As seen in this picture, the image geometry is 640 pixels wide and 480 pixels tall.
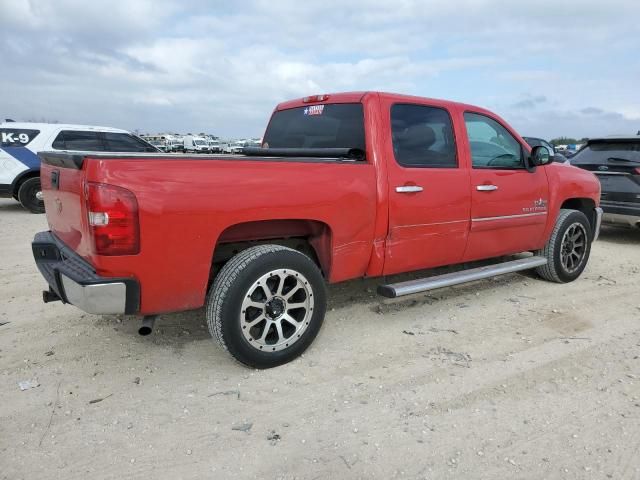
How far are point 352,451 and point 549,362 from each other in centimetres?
173

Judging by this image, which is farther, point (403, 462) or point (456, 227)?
point (456, 227)

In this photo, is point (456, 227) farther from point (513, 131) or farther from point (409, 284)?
point (513, 131)

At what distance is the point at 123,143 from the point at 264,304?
8647mm

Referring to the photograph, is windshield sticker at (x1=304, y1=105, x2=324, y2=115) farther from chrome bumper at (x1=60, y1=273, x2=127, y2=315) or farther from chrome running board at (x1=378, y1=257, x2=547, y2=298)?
chrome bumper at (x1=60, y1=273, x2=127, y2=315)

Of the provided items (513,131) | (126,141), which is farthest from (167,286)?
(126,141)

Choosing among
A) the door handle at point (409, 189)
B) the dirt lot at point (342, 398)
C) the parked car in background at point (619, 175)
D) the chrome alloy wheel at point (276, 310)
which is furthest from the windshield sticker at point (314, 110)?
the parked car in background at point (619, 175)

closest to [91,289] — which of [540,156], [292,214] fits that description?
[292,214]

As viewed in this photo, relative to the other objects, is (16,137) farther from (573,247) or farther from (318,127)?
(573,247)

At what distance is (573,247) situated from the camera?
5.33m

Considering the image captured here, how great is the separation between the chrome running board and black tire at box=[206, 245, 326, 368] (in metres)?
0.60

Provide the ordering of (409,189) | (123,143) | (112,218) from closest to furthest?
(112,218)
(409,189)
(123,143)

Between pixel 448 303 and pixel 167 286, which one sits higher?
pixel 167 286

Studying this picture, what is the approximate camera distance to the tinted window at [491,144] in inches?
169

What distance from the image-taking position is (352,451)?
2443 millimetres
